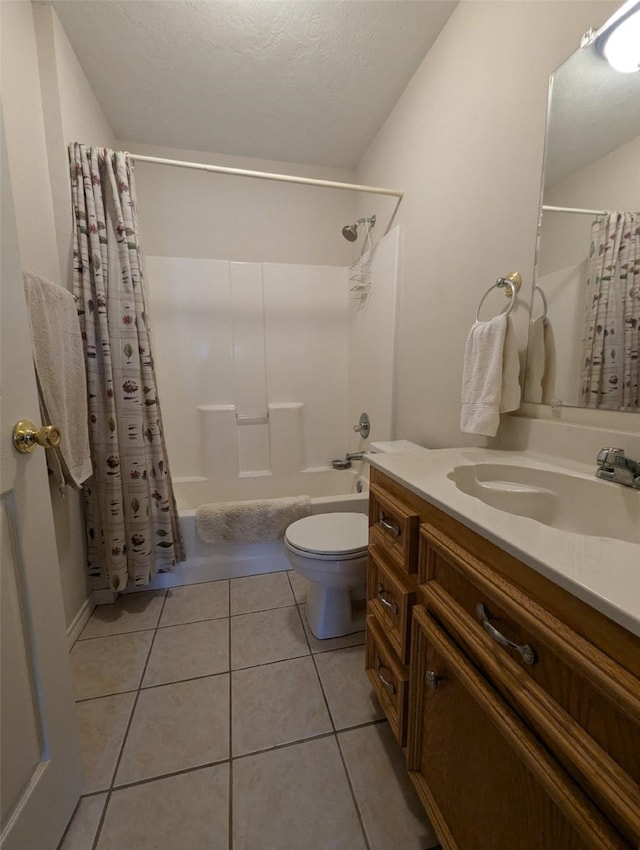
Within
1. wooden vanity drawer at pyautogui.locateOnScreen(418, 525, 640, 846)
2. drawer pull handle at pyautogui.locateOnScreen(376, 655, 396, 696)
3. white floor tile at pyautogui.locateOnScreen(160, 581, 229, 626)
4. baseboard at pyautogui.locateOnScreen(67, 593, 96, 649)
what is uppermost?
wooden vanity drawer at pyautogui.locateOnScreen(418, 525, 640, 846)

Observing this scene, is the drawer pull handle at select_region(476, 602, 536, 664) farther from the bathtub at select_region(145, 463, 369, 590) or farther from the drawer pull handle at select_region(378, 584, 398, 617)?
the bathtub at select_region(145, 463, 369, 590)

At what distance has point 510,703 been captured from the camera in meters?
0.53

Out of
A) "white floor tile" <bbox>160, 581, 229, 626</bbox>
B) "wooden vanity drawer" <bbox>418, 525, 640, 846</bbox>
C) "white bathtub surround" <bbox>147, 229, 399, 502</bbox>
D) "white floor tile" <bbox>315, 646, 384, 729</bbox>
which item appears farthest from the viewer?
"white bathtub surround" <bbox>147, 229, 399, 502</bbox>

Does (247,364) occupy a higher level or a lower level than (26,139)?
lower

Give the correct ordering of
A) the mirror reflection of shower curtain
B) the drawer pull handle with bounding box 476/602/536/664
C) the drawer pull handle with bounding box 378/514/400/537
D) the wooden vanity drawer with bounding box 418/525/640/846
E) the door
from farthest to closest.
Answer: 1. the drawer pull handle with bounding box 378/514/400/537
2. the mirror reflection of shower curtain
3. the door
4. the drawer pull handle with bounding box 476/602/536/664
5. the wooden vanity drawer with bounding box 418/525/640/846

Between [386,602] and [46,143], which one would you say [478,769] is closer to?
[386,602]

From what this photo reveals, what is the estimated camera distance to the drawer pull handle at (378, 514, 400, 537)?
88 centimetres

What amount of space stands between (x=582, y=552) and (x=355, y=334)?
212 centimetres

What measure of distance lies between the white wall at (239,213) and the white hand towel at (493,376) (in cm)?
173

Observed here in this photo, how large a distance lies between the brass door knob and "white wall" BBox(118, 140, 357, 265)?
75.1 inches

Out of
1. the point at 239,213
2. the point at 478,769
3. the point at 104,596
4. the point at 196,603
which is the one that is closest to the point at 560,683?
the point at 478,769

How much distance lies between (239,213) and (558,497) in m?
2.46

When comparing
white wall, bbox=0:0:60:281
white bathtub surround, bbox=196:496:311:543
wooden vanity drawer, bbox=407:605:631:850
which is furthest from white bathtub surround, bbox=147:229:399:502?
wooden vanity drawer, bbox=407:605:631:850

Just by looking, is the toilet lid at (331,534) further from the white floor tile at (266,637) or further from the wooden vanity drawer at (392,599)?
the white floor tile at (266,637)
